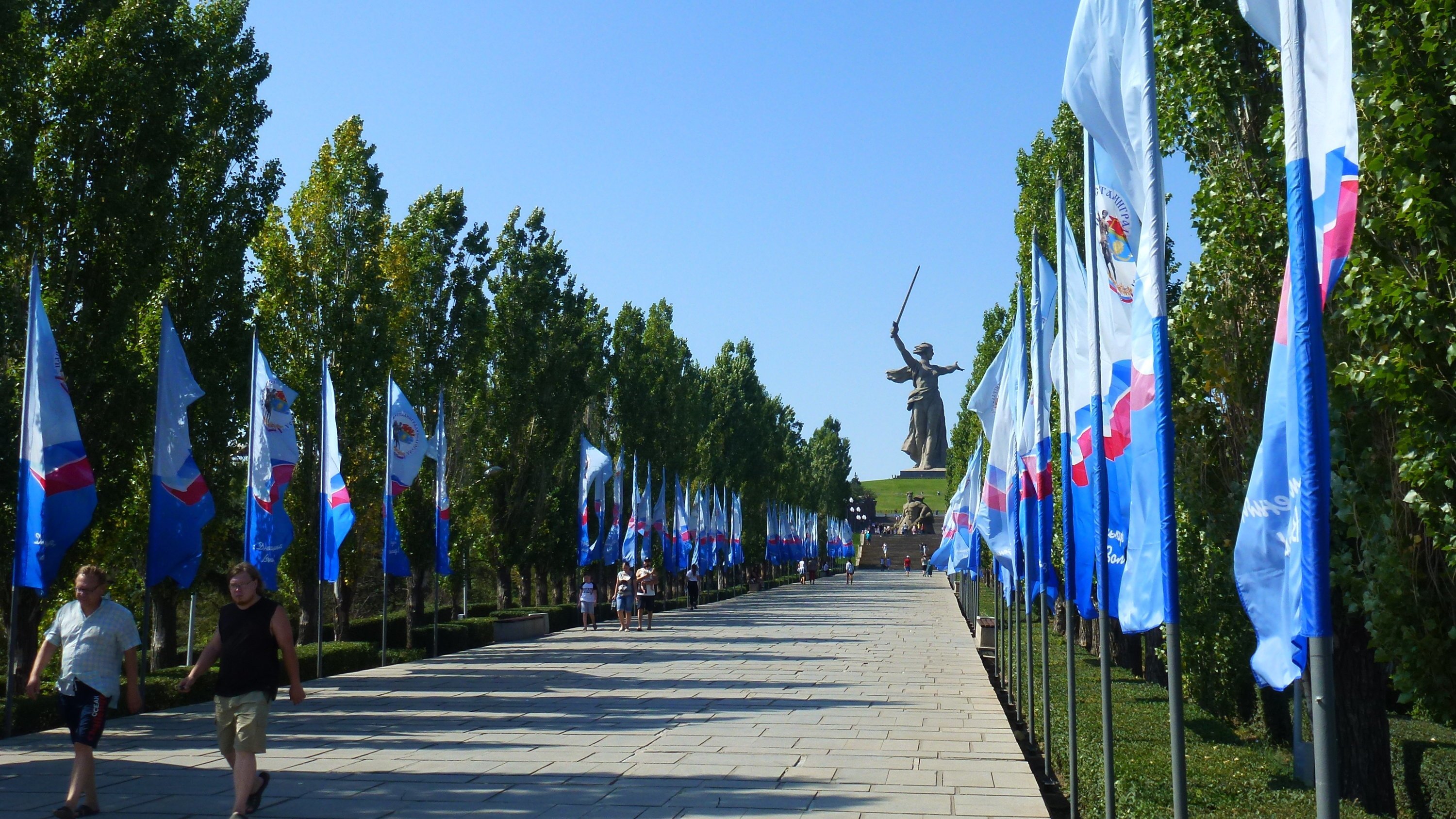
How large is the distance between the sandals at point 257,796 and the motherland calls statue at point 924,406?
109781 millimetres

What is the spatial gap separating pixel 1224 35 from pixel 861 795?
26.5 ft

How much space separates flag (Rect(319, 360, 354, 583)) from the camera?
62.6 ft

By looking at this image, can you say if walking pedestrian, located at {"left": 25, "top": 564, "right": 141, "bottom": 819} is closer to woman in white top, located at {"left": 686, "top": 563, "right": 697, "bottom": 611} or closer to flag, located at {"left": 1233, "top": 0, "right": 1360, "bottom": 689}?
flag, located at {"left": 1233, "top": 0, "right": 1360, "bottom": 689}

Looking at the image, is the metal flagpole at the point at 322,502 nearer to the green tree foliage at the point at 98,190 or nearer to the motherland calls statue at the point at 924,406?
the green tree foliage at the point at 98,190

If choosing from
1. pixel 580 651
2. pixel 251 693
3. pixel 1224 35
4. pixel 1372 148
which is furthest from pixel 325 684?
pixel 1372 148

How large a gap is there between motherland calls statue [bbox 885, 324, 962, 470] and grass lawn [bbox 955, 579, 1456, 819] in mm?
101103

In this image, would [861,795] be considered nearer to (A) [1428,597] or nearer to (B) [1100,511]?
(B) [1100,511]

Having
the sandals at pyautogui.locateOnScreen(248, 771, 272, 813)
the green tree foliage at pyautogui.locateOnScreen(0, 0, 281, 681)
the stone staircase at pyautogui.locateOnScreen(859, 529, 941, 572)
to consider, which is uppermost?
the green tree foliage at pyautogui.locateOnScreen(0, 0, 281, 681)

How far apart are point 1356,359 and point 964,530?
16764mm

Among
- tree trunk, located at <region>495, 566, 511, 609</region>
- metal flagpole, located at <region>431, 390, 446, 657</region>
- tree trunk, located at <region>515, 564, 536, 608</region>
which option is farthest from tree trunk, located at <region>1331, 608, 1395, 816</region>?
tree trunk, located at <region>495, 566, 511, 609</region>

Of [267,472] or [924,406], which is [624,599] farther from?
[924,406]

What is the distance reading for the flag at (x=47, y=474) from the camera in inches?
478

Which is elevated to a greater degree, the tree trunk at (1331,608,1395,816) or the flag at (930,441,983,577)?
the flag at (930,441,983,577)

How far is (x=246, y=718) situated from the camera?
26.2 ft
